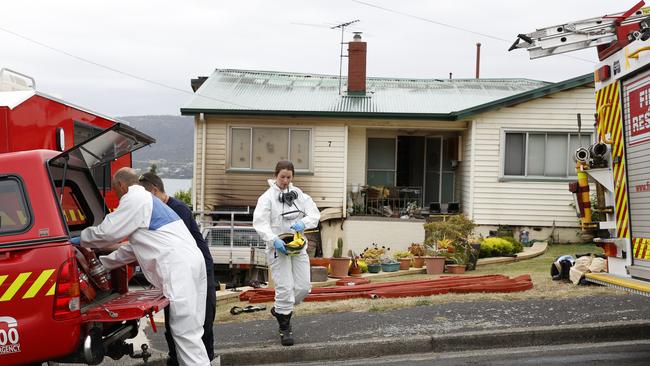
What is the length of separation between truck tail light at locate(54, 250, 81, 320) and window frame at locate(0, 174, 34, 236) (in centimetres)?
34

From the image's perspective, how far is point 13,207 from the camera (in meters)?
5.03

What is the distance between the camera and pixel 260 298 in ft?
33.1

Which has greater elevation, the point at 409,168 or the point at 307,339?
the point at 409,168

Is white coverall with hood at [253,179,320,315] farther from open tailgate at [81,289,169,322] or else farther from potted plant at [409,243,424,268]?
potted plant at [409,243,424,268]

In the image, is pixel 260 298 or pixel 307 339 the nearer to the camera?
pixel 307 339

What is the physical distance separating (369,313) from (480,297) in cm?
160

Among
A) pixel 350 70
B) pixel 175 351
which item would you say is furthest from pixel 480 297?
pixel 350 70

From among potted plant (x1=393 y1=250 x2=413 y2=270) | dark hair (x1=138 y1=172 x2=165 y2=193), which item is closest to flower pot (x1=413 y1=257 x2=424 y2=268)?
potted plant (x1=393 y1=250 x2=413 y2=270)

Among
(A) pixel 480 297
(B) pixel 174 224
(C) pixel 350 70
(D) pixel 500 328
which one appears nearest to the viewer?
(B) pixel 174 224

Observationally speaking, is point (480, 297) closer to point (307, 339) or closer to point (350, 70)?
point (307, 339)

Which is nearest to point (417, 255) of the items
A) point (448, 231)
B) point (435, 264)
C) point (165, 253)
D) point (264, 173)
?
point (448, 231)

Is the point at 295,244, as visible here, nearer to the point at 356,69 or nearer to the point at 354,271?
the point at 354,271

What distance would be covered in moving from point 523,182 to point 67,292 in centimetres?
1527

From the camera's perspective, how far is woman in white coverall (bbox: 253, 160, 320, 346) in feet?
23.6
